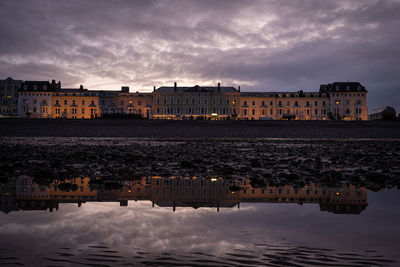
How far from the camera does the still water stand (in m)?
2.07

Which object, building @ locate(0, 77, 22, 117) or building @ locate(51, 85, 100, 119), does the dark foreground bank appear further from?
building @ locate(0, 77, 22, 117)

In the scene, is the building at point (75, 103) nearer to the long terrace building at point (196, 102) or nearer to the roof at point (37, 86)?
the long terrace building at point (196, 102)

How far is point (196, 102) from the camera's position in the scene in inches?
3784

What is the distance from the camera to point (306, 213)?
331cm

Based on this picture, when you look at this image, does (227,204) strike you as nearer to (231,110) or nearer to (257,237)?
(257,237)

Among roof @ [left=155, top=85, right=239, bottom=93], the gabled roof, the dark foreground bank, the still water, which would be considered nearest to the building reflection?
the still water

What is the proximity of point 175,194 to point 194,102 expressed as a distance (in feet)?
303

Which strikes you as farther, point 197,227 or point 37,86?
point 37,86

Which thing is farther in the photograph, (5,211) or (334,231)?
(5,211)

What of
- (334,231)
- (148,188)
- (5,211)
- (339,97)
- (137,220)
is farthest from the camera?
(339,97)

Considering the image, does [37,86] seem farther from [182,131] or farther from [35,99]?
[182,131]

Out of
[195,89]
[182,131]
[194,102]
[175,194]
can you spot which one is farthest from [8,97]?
[175,194]

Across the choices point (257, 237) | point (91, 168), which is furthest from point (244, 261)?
point (91, 168)

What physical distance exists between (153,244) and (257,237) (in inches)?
33.4
